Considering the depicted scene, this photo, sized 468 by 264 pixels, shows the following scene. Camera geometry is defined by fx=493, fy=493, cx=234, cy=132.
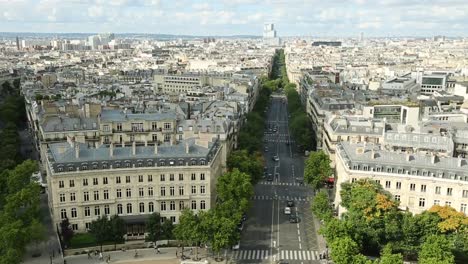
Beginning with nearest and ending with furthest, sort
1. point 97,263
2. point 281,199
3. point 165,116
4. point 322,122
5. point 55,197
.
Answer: point 97,263 → point 55,197 → point 281,199 → point 165,116 → point 322,122

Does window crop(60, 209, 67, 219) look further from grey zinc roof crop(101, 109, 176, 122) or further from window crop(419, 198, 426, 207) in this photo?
window crop(419, 198, 426, 207)

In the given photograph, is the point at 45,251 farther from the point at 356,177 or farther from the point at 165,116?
the point at 356,177

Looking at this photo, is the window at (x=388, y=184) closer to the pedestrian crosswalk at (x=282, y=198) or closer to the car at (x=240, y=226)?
the pedestrian crosswalk at (x=282, y=198)

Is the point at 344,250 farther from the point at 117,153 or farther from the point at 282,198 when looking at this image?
the point at 117,153

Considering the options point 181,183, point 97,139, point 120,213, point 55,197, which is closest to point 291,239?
point 181,183

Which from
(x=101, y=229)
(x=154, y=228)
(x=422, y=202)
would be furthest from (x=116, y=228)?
(x=422, y=202)

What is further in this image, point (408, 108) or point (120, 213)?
point (408, 108)

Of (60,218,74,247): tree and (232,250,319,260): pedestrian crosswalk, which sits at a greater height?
(60,218,74,247): tree

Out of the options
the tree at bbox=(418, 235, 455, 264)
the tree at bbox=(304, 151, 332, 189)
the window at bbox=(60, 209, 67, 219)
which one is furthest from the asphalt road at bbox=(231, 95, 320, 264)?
the window at bbox=(60, 209, 67, 219)
